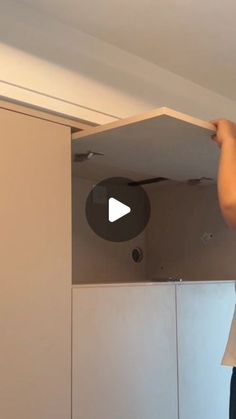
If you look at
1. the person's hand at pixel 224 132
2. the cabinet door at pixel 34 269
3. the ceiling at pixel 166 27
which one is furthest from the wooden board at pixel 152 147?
the ceiling at pixel 166 27

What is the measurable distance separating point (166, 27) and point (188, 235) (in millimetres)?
949

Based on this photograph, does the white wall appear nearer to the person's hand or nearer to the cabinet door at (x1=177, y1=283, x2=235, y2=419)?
the person's hand

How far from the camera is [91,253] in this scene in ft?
6.24

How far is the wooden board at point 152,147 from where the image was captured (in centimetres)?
119

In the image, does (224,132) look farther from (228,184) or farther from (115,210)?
(115,210)

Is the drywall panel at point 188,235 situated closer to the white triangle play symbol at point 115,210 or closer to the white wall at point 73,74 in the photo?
the white triangle play symbol at point 115,210

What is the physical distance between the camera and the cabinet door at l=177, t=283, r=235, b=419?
1500 millimetres

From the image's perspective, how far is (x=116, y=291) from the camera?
132 centimetres

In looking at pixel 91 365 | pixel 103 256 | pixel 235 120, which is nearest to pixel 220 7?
pixel 235 120

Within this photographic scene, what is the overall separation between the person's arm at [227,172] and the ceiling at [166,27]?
264 millimetres

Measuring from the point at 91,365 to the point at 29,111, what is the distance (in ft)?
1.98

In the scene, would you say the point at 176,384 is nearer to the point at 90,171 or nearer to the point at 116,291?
the point at 116,291
